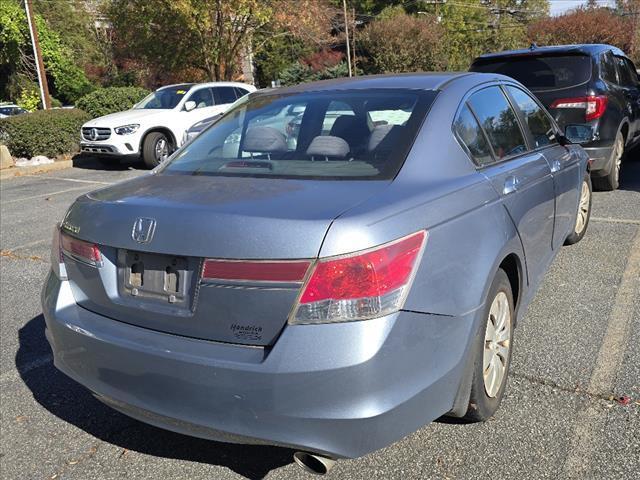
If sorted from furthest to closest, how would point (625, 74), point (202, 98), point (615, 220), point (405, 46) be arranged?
1. point (405, 46)
2. point (202, 98)
3. point (625, 74)
4. point (615, 220)

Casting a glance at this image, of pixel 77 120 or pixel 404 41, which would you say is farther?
pixel 404 41

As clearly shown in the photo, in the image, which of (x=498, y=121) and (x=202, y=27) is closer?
(x=498, y=121)

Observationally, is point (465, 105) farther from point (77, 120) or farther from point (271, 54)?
point (271, 54)

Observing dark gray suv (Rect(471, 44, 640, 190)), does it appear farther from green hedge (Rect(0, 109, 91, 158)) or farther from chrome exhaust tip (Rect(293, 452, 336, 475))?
green hedge (Rect(0, 109, 91, 158))

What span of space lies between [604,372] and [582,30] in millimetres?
55974

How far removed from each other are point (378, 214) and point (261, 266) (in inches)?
17.7

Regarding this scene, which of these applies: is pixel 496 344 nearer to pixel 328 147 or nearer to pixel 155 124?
pixel 328 147

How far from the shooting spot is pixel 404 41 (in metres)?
41.5

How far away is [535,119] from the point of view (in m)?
4.08

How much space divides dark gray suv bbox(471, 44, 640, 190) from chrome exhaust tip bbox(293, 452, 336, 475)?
542cm

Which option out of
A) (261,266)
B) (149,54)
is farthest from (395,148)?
(149,54)

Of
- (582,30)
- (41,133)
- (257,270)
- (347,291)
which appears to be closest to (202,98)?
(41,133)

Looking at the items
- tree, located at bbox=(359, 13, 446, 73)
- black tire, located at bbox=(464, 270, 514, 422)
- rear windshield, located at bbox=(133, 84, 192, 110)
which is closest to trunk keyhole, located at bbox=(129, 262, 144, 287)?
black tire, located at bbox=(464, 270, 514, 422)

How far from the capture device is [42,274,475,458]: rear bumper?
6.64 feet
